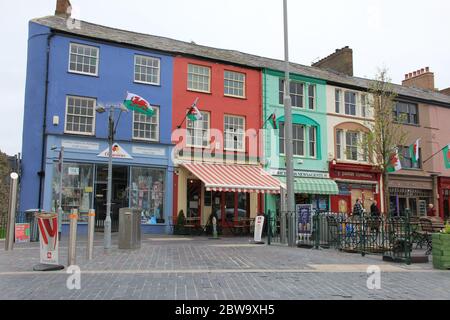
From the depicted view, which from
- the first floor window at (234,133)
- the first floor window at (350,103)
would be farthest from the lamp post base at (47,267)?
the first floor window at (350,103)

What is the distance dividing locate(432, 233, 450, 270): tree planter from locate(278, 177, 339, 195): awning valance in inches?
532

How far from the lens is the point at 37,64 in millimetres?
Answer: 19469

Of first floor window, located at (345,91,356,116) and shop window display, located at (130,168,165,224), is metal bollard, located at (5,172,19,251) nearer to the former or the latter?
shop window display, located at (130,168,165,224)

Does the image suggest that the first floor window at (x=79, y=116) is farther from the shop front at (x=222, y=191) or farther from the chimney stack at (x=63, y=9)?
the chimney stack at (x=63, y=9)

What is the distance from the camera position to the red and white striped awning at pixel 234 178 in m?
19.7

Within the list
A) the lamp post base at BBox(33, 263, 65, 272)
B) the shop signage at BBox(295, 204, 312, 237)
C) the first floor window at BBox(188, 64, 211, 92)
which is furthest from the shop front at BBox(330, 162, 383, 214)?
the lamp post base at BBox(33, 263, 65, 272)

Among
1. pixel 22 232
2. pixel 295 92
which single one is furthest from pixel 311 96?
pixel 22 232

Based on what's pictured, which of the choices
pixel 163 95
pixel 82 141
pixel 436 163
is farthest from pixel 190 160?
pixel 436 163

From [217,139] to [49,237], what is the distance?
14.6m

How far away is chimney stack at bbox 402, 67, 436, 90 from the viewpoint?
35219 millimetres

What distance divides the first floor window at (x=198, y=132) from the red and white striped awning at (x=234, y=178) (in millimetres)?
1250

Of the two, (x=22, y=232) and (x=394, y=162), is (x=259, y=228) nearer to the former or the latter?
(x=22, y=232)

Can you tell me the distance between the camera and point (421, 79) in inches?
1395
